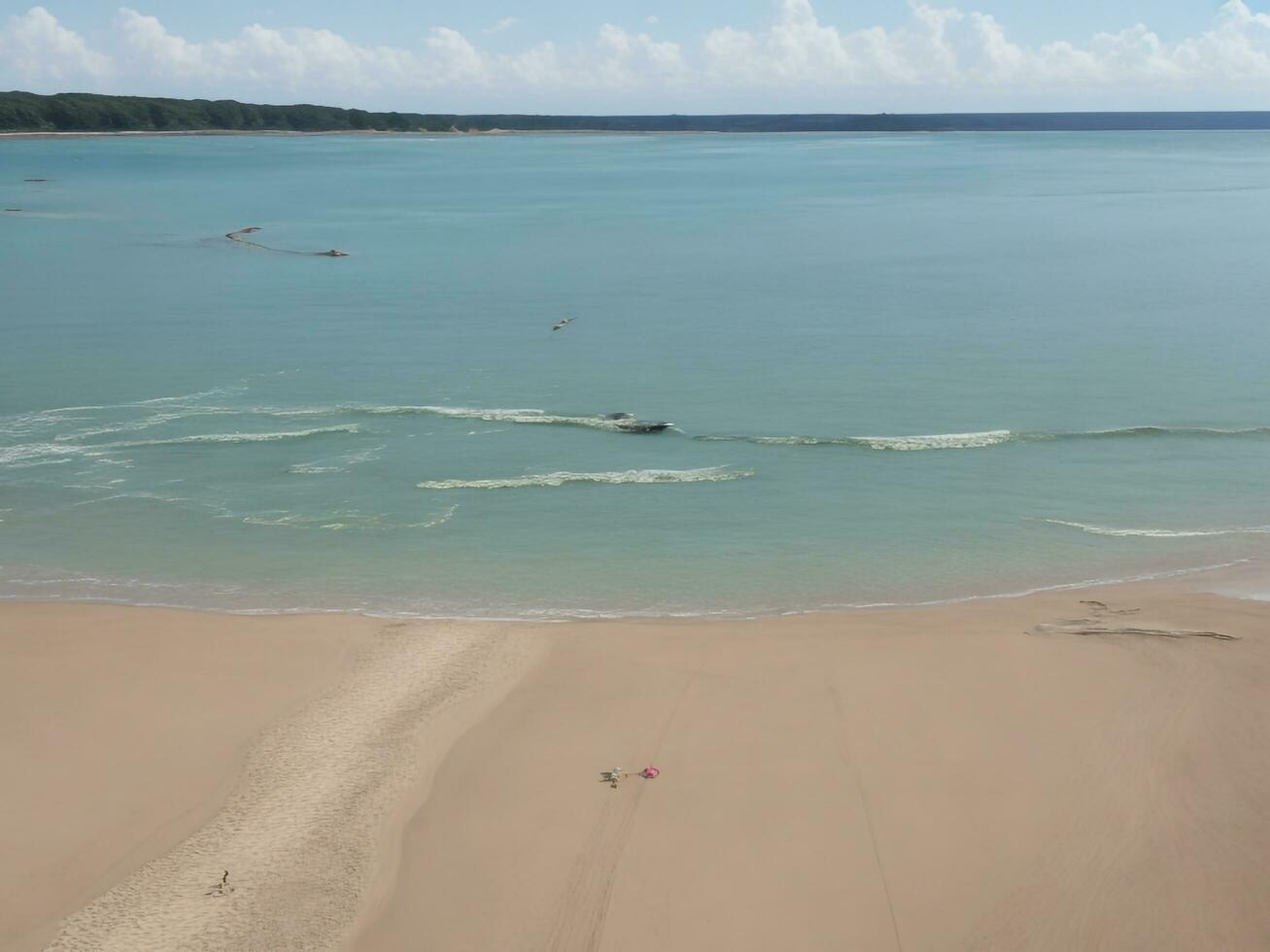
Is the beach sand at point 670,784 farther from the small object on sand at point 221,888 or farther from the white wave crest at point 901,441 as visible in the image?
the white wave crest at point 901,441

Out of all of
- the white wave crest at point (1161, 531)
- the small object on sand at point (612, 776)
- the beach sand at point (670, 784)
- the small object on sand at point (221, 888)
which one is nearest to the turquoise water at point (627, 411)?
the white wave crest at point (1161, 531)

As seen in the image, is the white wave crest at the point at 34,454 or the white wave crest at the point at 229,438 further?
the white wave crest at the point at 229,438

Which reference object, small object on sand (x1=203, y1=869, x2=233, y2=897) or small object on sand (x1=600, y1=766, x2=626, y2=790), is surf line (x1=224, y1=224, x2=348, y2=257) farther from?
small object on sand (x1=203, y1=869, x2=233, y2=897)

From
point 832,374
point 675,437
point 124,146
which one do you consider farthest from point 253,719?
point 124,146

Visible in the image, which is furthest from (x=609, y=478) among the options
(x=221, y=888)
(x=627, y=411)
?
(x=221, y=888)

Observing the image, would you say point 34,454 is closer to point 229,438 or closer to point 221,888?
point 229,438

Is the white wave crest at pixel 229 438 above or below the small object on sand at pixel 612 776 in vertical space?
below
